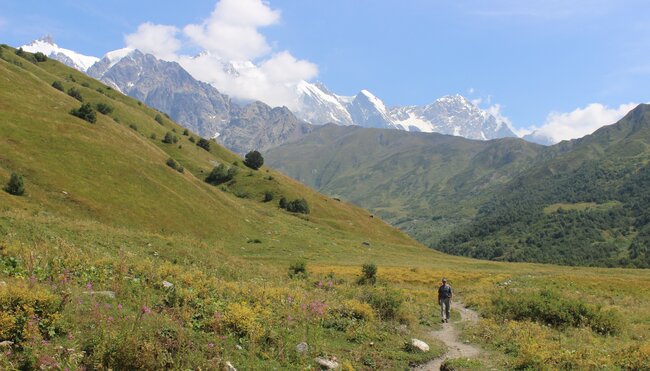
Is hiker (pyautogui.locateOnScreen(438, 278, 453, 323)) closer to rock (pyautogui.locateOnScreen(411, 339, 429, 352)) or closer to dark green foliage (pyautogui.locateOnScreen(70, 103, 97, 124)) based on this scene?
rock (pyautogui.locateOnScreen(411, 339, 429, 352))

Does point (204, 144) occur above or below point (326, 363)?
above

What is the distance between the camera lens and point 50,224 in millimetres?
30672

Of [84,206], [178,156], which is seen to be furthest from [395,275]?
[178,156]

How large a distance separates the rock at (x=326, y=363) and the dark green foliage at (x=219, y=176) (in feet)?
306

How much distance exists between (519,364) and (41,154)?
61.7 m

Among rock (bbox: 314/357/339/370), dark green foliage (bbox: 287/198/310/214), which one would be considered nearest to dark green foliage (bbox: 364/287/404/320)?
rock (bbox: 314/357/339/370)

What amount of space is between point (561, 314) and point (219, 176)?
300ft

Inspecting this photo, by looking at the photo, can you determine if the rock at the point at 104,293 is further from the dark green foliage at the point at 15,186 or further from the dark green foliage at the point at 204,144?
the dark green foliage at the point at 204,144

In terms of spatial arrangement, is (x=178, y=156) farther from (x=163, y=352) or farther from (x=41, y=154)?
(x=163, y=352)

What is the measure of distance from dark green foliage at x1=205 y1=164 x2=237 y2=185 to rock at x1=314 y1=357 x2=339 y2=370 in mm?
93314

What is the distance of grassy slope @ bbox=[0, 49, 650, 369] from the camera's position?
13484mm

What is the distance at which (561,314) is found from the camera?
26438 mm

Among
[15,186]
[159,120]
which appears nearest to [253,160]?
[159,120]

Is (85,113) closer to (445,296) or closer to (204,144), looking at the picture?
(204,144)
